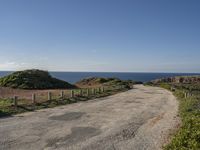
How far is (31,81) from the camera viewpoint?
50.7m

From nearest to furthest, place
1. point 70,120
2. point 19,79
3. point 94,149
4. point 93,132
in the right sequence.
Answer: point 94,149 → point 93,132 → point 70,120 → point 19,79

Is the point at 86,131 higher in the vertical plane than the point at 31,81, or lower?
lower

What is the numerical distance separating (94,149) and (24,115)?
9.84 metres

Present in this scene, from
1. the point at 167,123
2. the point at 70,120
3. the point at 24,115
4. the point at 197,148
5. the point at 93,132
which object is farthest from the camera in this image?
the point at 24,115

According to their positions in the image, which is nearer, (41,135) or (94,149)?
(94,149)

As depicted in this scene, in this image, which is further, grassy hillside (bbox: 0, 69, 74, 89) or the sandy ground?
grassy hillside (bbox: 0, 69, 74, 89)

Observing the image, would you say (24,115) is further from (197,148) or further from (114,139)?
(197,148)

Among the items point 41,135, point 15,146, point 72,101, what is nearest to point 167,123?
point 41,135

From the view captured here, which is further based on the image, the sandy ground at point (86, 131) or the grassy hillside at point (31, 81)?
the grassy hillside at point (31, 81)

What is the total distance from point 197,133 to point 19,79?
43.6 metres

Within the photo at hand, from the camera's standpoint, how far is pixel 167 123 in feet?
54.5

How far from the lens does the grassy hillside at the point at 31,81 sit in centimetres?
4928

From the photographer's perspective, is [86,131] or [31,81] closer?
[86,131]

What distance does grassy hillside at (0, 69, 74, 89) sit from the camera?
162ft
